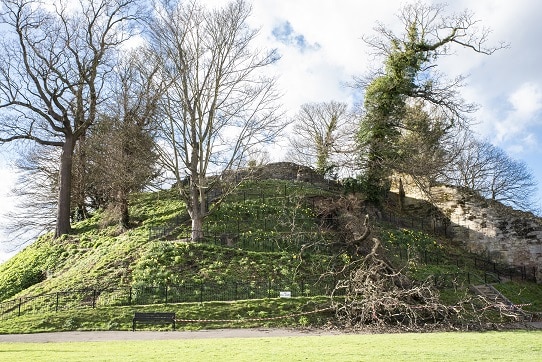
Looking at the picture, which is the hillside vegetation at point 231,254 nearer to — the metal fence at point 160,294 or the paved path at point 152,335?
the metal fence at point 160,294

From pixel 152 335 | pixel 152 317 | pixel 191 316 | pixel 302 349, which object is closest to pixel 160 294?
pixel 191 316

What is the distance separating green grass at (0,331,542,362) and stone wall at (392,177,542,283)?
14.1 meters

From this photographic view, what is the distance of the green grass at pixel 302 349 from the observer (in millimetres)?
9000

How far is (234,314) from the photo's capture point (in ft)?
53.8

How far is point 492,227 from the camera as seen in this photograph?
27234 millimetres

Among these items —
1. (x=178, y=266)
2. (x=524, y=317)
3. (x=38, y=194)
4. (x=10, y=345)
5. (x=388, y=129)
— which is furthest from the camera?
(x=38, y=194)

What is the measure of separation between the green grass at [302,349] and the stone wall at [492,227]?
556 inches

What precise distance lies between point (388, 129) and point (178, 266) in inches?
604

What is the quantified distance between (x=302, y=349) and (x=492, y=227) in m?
20.1

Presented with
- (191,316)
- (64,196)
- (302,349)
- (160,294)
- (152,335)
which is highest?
(64,196)

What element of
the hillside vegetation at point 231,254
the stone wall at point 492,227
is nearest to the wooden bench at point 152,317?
the hillside vegetation at point 231,254

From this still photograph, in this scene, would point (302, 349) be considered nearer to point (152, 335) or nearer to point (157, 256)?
point (152, 335)

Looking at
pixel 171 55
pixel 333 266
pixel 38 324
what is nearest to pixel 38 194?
pixel 171 55

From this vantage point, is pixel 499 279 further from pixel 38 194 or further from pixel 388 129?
pixel 38 194
